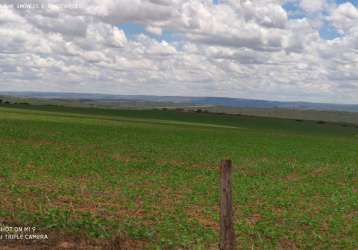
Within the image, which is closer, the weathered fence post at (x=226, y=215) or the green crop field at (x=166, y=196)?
the weathered fence post at (x=226, y=215)

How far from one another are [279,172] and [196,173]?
28.0 feet

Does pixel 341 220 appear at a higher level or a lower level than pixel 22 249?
lower

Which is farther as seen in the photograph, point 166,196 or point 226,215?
point 166,196

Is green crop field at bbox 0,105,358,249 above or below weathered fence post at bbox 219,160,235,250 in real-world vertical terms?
below

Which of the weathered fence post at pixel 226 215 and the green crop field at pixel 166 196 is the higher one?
the weathered fence post at pixel 226 215

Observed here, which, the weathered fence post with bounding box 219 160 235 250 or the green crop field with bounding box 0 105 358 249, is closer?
the weathered fence post with bounding box 219 160 235 250

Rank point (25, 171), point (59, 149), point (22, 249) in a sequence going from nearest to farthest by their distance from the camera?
point (22, 249) → point (25, 171) → point (59, 149)

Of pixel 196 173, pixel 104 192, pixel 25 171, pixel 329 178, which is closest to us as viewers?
pixel 104 192

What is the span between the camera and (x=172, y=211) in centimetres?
2102

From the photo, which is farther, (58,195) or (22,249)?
(58,195)

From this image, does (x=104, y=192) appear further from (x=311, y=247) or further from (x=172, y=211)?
(x=311, y=247)

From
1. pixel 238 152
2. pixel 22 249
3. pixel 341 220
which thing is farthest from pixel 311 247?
pixel 238 152

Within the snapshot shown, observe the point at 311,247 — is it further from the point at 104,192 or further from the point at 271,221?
the point at 104,192

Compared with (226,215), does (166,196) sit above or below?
below
